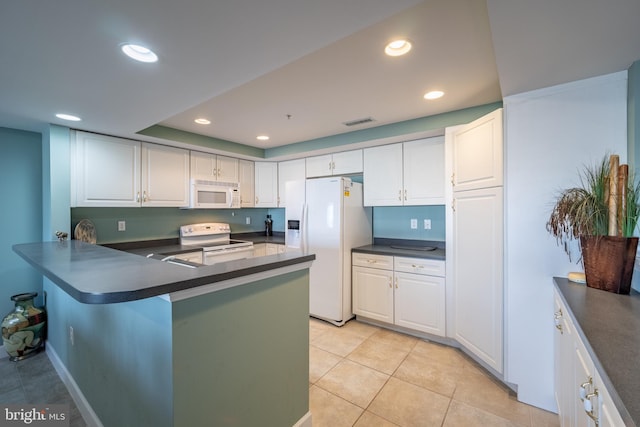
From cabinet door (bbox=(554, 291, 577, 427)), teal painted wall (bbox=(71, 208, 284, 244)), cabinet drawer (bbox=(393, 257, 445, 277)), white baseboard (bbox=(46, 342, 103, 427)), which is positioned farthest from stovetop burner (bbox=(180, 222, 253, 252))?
cabinet door (bbox=(554, 291, 577, 427))

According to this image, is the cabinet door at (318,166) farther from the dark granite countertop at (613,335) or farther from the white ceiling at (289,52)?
the dark granite countertop at (613,335)

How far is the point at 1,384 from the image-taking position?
2176mm

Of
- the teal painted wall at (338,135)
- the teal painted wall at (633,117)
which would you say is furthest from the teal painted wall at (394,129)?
the teal painted wall at (633,117)

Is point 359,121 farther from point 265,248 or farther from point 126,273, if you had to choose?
point 126,273

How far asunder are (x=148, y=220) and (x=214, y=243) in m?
0.85

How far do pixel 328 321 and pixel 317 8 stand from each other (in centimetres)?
310

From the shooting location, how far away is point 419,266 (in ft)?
9.20

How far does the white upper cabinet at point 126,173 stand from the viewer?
263 cm

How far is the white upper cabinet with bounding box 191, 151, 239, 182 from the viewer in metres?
3.51

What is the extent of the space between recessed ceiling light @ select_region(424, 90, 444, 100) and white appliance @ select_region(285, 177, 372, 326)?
4.11 feet

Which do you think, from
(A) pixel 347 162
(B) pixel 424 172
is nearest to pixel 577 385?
(B) pixel 424 172

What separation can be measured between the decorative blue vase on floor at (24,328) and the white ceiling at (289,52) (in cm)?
168

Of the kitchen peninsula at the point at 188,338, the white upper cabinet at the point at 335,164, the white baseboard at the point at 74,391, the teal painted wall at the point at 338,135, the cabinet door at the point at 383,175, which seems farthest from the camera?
the white upper cabinet at the point at 335,164

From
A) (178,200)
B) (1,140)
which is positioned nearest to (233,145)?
(178,200)
